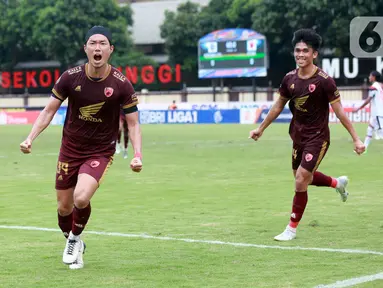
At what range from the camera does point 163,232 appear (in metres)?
11.3

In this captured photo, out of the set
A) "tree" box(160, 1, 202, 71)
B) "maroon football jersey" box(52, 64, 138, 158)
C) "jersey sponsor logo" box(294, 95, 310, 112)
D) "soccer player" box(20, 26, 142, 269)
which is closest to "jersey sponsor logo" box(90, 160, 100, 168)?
"soccer player" box(20, 26, 142, 269)

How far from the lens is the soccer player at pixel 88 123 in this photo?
29.4 ft

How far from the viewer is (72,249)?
8.98 metres

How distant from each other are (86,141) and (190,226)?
2.96 meters

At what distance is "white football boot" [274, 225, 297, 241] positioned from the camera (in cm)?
1052

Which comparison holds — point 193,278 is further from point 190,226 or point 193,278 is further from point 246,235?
point 190,226

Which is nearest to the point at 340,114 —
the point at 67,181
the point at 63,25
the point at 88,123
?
the point at 88,123

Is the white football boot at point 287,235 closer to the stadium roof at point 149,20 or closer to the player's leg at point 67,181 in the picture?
the player's leg at point 67,181

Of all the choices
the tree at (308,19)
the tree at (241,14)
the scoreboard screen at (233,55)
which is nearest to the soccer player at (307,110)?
the tree at (308,19)

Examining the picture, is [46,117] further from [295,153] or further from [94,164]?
[295,153]

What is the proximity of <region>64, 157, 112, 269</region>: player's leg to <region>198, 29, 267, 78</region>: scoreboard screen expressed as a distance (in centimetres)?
5826

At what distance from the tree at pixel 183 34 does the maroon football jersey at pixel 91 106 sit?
6858cm

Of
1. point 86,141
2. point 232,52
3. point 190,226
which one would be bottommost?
point 232,52

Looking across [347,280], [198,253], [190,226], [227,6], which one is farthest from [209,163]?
[227,6]
